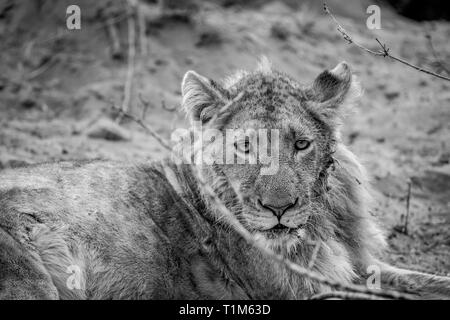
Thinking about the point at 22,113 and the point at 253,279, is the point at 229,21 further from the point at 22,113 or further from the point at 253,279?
the point at 253,279

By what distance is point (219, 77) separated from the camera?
996cm

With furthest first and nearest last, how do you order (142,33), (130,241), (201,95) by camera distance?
(142,33)
(201,95)
(130,241)

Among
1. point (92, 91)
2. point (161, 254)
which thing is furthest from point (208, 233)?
point (92, 91)

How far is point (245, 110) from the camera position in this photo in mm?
4703

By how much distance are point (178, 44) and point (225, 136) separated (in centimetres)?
644

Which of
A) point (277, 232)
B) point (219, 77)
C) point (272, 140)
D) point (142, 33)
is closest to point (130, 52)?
point (142, 33)

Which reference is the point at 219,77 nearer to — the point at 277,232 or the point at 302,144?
the point at 302,144

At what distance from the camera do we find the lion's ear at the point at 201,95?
15.9ft

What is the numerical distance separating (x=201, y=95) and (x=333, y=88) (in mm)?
1072

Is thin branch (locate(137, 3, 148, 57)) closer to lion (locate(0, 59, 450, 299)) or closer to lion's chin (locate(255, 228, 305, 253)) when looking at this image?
lion (locate(0, 59, 450, 299))

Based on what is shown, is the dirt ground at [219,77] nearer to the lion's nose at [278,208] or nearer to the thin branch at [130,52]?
the thin branch at [130,52]

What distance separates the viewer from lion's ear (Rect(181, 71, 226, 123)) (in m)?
4.84

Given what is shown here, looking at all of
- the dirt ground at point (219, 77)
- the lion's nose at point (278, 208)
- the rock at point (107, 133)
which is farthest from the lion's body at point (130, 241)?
the rock at point (107, 133)

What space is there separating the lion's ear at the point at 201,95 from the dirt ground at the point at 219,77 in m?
2.05
